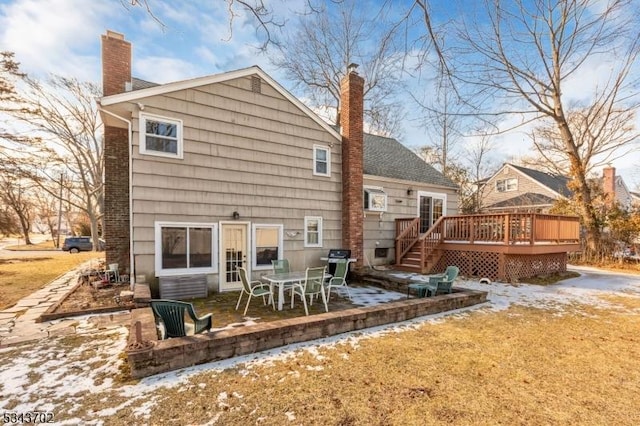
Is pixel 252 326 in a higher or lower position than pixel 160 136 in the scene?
lower

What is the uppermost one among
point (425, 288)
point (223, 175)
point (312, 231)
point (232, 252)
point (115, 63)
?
point (115, 63)

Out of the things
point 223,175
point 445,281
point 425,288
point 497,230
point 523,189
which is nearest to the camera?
point 425,288

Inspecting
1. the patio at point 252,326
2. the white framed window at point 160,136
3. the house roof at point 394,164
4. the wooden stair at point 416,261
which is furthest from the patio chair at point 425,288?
the white framed window at point 160,136

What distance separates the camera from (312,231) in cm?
999

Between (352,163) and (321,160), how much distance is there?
1035 mm

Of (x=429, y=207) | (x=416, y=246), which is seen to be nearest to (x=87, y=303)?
(x=416, y=246)

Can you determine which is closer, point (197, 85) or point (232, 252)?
point (197, 85)

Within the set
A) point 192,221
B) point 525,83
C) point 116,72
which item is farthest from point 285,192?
point 525,83

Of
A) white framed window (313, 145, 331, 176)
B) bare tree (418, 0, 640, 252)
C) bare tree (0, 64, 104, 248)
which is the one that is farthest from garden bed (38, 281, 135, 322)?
bare tree (0, 64, 104, 248)

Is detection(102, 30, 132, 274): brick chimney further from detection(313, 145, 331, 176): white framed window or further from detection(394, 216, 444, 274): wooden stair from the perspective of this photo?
detection(394, 216, 444, 274): wooden stair

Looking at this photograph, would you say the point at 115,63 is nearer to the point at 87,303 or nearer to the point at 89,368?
the point at 87,303

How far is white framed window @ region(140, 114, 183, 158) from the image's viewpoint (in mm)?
7328

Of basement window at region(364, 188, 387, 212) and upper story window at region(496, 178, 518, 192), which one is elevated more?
upper story window at region(496, 178, 518, 192)

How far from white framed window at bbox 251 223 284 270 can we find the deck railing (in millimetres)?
5058
